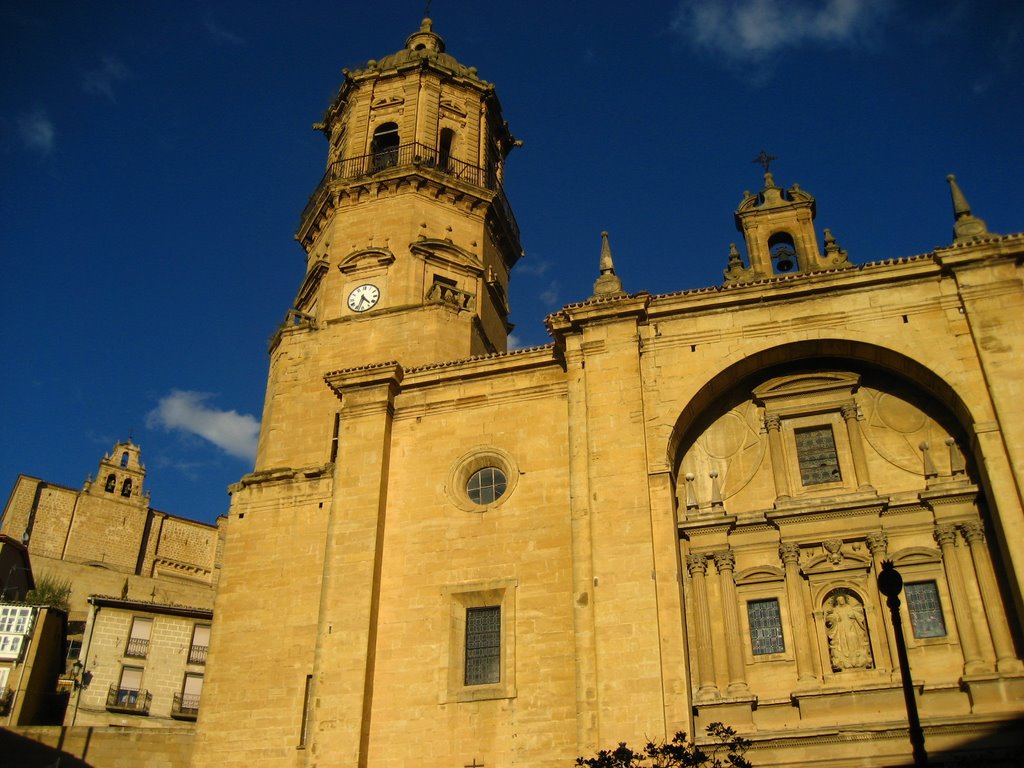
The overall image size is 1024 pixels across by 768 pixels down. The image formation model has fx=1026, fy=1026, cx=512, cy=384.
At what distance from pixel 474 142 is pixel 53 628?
19.2m

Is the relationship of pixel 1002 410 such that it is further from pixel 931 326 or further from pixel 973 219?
pixel 973 219

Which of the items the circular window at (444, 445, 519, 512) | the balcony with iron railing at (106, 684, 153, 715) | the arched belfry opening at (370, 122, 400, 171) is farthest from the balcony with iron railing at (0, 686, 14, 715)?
the arched belfry opening at (370, 122, 400, 171)

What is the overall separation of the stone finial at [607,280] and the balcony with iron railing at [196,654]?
57.2 feet

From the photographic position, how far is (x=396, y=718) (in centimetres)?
1781

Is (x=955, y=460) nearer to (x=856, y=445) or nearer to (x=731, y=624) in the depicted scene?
(x=856, y=445)

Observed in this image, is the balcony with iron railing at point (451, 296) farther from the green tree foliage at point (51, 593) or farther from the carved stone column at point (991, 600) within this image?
the green tree foliage at point (51, 593)

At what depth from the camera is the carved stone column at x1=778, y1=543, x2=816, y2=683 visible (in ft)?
55.2

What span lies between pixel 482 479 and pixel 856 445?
6.99 m

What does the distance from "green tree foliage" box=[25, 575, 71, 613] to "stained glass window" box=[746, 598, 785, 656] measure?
22.9 meters

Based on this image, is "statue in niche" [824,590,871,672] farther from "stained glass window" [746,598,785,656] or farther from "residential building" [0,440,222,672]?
"residential building" [0,440,222,672]

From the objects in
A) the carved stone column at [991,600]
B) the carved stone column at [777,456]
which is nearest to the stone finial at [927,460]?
the carved stone column at [991,600]

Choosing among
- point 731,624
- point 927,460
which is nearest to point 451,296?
point 731,624

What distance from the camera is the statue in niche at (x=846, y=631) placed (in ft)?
55.0

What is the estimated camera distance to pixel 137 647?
2955 cm
